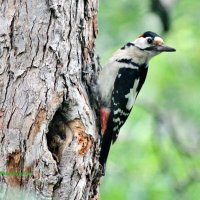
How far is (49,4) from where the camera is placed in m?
3.88

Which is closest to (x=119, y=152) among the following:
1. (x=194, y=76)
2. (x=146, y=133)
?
(x=146, y=133)

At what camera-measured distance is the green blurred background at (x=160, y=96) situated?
7789mm

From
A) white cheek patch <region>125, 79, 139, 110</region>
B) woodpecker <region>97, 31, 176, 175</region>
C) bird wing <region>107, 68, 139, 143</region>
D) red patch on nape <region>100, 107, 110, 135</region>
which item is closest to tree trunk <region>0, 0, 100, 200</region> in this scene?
red patch on nape <region>100, 107, 110, 135</region>

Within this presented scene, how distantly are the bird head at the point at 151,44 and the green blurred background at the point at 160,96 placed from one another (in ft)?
7.99

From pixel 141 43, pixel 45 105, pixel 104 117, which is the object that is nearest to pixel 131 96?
pixel 141 43

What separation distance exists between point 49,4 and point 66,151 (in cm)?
84

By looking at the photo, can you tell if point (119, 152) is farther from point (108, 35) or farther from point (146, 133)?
point (108, 35)

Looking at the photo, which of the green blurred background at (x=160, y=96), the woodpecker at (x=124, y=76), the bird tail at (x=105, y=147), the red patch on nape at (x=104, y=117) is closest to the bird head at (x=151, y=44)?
the woodpecker at (x=124, y=76)

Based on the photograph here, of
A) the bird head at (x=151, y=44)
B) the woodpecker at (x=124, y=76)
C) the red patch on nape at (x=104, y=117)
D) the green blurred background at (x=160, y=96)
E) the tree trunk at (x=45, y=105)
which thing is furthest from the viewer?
the green blurred background at (x=160, y=96)

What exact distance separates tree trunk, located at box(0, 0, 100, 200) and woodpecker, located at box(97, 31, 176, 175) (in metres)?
0.80

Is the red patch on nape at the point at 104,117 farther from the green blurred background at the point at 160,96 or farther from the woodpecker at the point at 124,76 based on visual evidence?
the green blurred background at the point at 160,96

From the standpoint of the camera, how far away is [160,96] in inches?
331

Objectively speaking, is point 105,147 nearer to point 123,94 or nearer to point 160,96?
point 123,94

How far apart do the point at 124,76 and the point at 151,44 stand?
0.31 m
